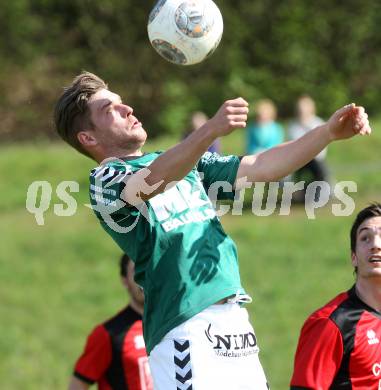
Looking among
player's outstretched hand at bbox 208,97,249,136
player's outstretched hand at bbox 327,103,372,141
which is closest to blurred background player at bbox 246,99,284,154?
player's outstretched hand at bbox 327,103,372,141

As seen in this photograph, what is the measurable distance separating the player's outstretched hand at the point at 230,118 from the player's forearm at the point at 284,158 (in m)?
0.48

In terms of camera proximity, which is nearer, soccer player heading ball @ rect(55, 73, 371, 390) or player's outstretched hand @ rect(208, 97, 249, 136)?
player's outstretched hand @ rect(208, 97, 249, 136)

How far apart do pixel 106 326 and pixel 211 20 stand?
2506 mm

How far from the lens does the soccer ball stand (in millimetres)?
4887

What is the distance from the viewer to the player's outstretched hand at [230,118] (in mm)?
4207

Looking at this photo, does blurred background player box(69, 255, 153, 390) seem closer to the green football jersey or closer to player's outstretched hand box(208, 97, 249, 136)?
the green football jersey

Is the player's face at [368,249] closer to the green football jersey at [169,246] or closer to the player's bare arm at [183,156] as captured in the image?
the green football jersey at [169,246]

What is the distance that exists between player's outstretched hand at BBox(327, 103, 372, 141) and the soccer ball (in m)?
0.79

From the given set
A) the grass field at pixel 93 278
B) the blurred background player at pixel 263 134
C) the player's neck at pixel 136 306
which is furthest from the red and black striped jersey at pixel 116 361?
the blurred background player at pixel 263 134

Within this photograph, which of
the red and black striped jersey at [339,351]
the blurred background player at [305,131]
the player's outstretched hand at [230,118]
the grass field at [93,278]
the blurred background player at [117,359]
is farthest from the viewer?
the blurred background player at [305,131]

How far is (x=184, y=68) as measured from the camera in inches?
915

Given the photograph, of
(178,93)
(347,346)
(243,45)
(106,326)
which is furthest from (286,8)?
(347,346)

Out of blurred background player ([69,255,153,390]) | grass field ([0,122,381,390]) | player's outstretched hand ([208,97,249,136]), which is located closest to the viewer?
player's outstretched hand ([208,97,249,136])

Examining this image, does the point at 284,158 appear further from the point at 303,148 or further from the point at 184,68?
the point at 184,68
